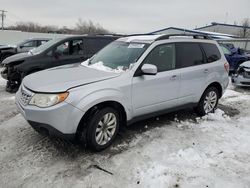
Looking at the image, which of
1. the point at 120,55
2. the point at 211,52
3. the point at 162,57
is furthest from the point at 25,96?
the point at 211,52

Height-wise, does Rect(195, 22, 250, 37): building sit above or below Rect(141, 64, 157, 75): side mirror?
above

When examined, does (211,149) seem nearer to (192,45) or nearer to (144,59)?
(144,59)

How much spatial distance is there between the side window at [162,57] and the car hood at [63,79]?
2.55 ft

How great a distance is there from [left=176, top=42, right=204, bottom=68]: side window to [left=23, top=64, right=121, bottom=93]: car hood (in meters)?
1.55

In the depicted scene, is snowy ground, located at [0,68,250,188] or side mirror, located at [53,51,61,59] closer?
snowy ground, located at [0,68,250,188]

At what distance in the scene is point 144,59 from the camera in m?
4.32

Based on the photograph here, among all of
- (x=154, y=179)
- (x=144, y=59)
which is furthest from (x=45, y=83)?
(x=154, y=179)

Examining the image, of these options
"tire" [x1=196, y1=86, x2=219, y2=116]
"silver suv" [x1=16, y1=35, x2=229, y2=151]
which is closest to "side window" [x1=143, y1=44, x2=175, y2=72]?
"silver suv" [x1=16, y1=35, x2=229, y2=151]

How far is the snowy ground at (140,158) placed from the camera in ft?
10.6

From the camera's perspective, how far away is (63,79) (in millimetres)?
3816

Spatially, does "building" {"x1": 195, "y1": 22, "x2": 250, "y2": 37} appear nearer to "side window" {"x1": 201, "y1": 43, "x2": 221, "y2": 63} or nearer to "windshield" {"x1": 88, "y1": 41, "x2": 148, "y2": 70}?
"side window" {"x1": 201, "y1": 43, "x2": 221, "y2": 63}

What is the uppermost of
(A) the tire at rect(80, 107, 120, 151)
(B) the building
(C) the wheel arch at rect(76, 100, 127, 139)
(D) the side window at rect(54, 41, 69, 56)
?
(B) the building

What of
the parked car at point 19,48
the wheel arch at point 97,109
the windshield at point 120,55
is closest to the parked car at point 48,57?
the windshield at point 120,55

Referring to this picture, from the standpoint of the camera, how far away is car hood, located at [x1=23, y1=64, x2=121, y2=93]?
3.57 m
